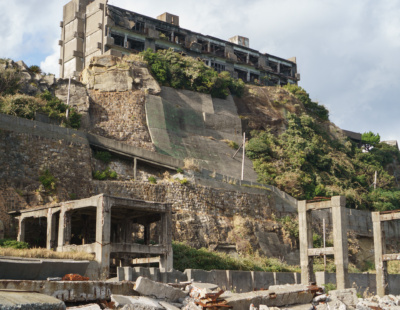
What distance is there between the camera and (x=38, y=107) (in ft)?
119

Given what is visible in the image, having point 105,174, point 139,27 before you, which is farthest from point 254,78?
point 105,174

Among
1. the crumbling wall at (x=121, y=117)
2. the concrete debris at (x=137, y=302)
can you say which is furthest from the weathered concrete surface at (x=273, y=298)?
the crumbling wall at (x=121, y=117)

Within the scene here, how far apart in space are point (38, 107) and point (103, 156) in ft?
17.6

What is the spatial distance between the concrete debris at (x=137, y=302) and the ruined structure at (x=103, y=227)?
922 cm

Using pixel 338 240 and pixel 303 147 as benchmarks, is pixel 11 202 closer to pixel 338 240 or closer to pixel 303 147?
pixel 338 240

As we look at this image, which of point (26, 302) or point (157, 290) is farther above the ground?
point (26, 302)

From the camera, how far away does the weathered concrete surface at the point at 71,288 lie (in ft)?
40.6

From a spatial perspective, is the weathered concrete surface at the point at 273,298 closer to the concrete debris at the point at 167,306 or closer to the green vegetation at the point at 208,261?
the concrete debris at the point at 167,306

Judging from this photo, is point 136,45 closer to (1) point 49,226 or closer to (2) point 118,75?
(2) point 118,75

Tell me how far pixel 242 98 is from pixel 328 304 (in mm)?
35720

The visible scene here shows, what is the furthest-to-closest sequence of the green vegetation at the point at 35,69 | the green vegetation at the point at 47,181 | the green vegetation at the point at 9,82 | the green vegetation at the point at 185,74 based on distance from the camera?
the green vegetation at the point at 185,74 → the green vegetation at the point at 35,69 → the green vegetation at the point at 9,82 → the green vegetation at the point at 47,181

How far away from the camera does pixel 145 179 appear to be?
34938 millimetres

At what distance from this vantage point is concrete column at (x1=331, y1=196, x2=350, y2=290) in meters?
25.2

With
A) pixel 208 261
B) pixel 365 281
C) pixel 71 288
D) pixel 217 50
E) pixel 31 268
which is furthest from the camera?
pixel 217 50
